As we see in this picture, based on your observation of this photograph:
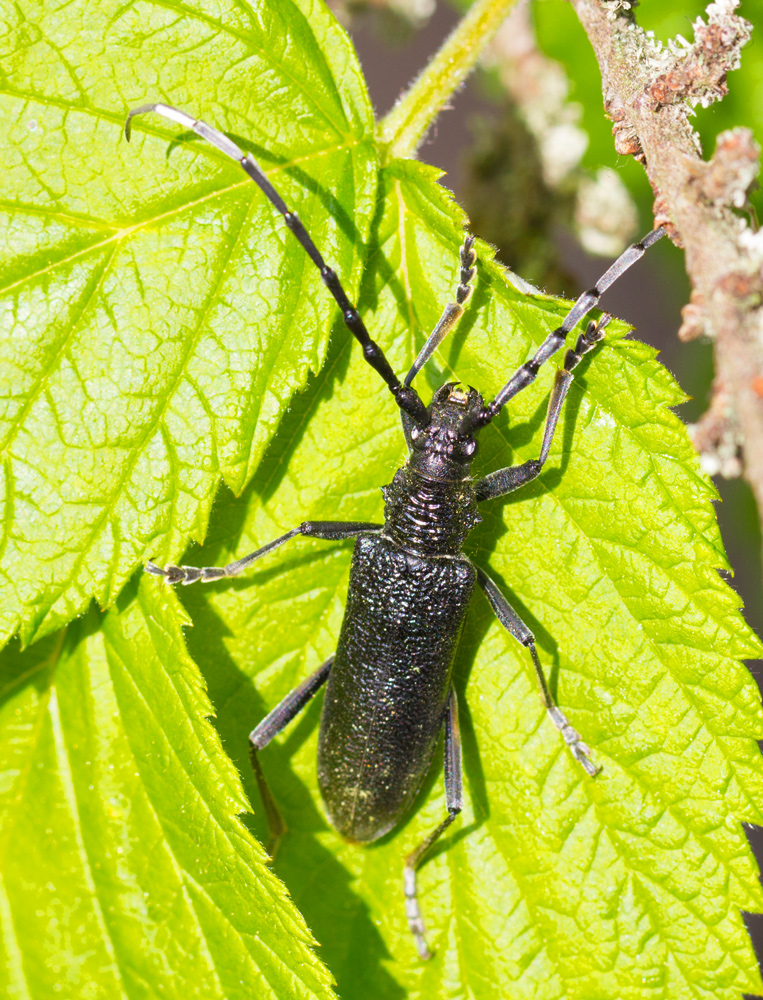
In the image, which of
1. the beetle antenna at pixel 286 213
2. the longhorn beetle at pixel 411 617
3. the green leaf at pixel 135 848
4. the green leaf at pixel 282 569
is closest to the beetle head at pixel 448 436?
the longhorn beetle at pixel 411 617

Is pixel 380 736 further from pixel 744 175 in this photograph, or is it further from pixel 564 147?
pixel 564 147

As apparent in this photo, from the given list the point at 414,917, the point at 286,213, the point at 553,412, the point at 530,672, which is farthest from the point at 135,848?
the point at 286,213

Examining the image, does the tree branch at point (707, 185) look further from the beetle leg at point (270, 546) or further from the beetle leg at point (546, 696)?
the beetle leg at point (270, 546)

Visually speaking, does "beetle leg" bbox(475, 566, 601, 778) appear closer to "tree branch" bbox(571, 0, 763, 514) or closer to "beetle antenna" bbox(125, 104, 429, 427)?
"beetle antenna" bbox(125, 104, 429, 427)

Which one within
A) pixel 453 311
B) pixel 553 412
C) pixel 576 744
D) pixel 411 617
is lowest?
pixel 576 744

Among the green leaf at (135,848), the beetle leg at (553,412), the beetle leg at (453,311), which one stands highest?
the beetle leg at (453,311)

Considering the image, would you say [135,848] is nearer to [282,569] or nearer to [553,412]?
[282,569]
